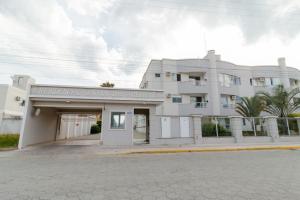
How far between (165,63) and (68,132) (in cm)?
1735

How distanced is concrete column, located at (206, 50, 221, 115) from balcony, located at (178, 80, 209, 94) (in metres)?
0.98

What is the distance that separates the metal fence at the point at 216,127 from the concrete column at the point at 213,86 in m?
8.31

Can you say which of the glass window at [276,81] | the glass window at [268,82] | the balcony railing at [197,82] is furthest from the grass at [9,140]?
the glass window at [276,81]

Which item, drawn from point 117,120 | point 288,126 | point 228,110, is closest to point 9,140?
point 117,120

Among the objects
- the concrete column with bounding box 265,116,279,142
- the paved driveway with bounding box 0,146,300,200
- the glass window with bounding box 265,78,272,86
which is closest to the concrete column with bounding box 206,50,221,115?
the concrete column with bounding box 265,116,279,142

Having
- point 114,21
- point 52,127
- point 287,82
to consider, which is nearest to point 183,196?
point 114,21

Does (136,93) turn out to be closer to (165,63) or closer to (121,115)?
(121,115)

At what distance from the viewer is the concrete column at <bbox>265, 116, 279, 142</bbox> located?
15.9 metres

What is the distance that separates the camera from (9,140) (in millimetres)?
12773

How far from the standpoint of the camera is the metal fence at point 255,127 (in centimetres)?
1613

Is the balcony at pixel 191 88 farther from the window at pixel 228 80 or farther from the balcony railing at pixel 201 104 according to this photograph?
the window at pixel 228 80

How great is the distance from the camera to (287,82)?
28328 millimetres

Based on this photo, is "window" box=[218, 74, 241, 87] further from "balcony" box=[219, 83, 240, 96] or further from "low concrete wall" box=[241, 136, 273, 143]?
"low concrete wall" box=[241, 136, 273, 143]

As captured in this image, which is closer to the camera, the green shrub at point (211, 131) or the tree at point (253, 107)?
the green shrub at point (211, 131)
